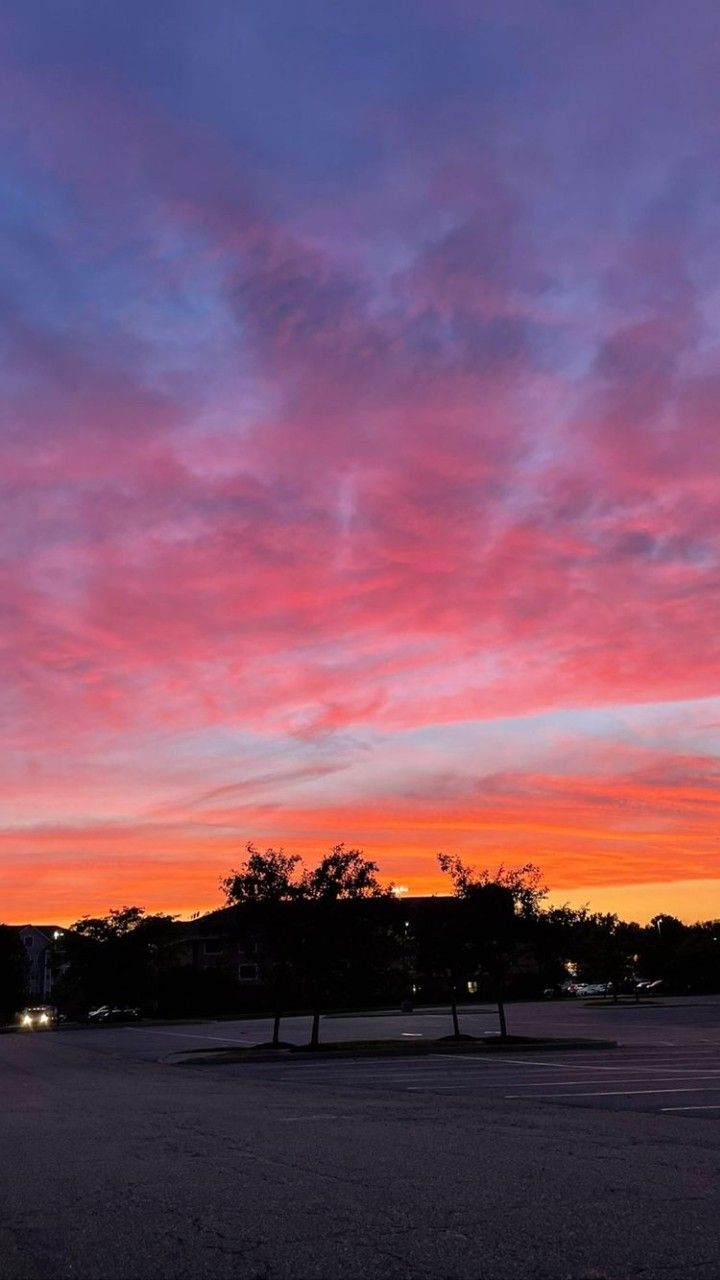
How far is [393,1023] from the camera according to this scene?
5450cm

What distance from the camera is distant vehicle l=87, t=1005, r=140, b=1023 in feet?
243

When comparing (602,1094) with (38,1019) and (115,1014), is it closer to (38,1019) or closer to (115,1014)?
(115,1014)

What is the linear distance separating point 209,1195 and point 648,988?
322ft

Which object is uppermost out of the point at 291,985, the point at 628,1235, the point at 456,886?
the point at 456,886

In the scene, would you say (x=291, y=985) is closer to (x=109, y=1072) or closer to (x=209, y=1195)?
(x=109, y=1072)

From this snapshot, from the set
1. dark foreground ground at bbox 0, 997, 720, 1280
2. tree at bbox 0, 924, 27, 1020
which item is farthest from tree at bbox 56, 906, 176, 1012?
dark foreground ground at bbox 0, 997, 720, 1280

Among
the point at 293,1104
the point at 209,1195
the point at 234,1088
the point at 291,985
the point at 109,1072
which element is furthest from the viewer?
the point at 291,985

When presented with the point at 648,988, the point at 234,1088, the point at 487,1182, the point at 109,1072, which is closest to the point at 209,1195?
the point at 487,1182

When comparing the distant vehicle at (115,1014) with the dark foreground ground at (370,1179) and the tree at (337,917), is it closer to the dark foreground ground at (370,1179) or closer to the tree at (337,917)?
the tree at (337,917)

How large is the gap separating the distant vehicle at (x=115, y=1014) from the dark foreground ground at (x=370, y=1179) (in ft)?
181

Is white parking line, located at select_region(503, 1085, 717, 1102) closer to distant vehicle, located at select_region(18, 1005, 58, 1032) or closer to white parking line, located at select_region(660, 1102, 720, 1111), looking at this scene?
white parking line, located at select_region(660, 1102, 720, 1111)

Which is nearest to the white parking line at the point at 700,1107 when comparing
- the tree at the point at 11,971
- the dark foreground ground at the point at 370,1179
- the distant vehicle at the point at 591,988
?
the dark foreground ground at the point at 370,1179

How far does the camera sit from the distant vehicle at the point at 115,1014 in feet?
243

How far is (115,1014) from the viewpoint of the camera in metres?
76.1
